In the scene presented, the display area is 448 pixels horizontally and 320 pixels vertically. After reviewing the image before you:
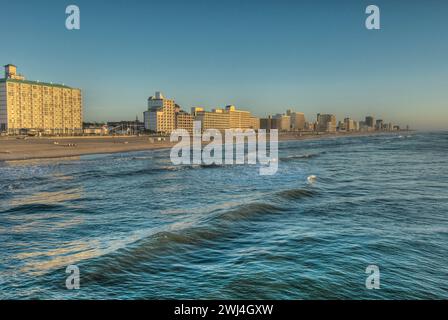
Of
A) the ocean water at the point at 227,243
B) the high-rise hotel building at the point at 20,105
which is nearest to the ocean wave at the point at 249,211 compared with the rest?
the ocean water at the point at 227,243

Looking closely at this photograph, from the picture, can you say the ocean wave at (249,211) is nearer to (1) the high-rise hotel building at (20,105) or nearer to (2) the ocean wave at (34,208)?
(2) the ocean wave at (34,208)

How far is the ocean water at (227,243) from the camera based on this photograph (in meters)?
9.95

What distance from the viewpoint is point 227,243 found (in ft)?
47.1

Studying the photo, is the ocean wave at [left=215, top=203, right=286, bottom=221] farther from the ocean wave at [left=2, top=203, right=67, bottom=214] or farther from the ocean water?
the ocean wave at [left=2, top=203, right=67, bottom=214]

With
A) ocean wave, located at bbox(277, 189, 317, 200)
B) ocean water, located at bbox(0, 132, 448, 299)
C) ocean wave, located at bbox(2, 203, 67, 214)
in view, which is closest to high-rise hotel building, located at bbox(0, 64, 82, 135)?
ocean wave, located at bbox(2, 203, 67, 214)

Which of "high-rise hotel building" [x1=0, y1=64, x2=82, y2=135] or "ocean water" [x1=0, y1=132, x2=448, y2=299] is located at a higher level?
"high-rise hotel building" [x1=0, y1=64, x2=82, y2=135]

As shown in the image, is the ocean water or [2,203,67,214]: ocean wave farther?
[2,203,67,214]: ocean wave

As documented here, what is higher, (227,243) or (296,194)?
(296,194)

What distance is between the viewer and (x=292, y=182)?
32.8 metres

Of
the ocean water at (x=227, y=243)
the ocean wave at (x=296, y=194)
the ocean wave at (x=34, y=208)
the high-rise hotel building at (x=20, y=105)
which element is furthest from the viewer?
the high-rise hotel building at (x=20, y=105)

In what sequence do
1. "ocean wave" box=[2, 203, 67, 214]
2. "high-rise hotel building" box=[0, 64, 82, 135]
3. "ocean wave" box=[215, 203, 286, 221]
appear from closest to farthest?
"ocean wave" box=[215, 203, 286, 221], "ocean wave" box=[2, 203, 67, 214], "high-rise hotel building" box=[0, 64, 82, 135]

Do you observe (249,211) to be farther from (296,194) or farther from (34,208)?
(34,208)

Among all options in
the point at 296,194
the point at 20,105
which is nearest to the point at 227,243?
the point at 296,194

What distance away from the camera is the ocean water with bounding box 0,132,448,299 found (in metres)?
9.95
